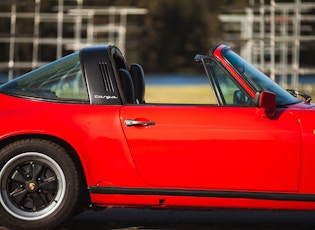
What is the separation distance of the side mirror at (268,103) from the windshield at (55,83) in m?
1.24

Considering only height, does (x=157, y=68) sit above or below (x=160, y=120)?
below

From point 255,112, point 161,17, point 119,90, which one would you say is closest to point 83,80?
point 119,90

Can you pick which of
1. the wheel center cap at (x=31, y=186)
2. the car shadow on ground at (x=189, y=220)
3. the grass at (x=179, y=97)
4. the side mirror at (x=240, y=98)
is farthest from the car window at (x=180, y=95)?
the wheel center cap at (x=31, y=186)

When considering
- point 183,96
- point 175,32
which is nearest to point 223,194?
point 183,96

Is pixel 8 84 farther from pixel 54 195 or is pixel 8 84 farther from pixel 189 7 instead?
pixel 189 7

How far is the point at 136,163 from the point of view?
5.18 meters

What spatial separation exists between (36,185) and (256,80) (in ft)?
5.67

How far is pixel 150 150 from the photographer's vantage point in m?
5.16

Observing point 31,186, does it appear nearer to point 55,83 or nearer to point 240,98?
point 55,83

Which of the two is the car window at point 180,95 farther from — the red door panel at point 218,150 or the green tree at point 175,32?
the green tree at point 175,32

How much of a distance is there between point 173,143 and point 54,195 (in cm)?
92

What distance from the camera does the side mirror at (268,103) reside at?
16.9ft

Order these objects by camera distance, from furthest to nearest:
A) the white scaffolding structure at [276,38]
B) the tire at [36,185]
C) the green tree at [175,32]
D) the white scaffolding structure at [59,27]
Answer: the green tree at [175,32], the white scaffolding structure at [59,27], the white scaffolding structure at [276,38], the tire at [36,185]

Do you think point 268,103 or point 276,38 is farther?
point 276,38
